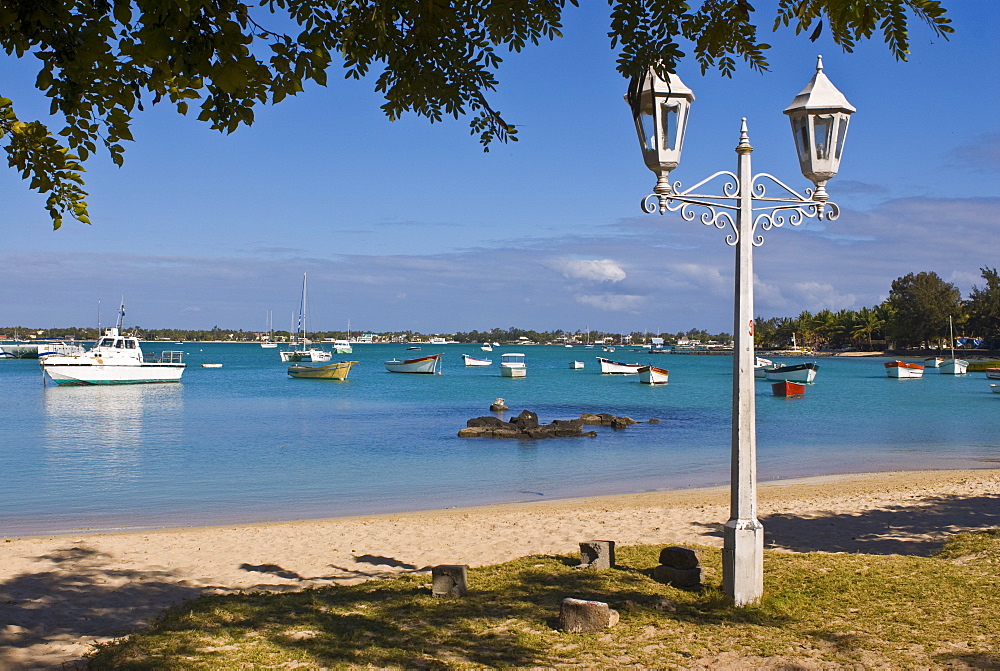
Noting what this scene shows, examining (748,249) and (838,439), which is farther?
(838,439)

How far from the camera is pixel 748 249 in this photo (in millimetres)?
6359

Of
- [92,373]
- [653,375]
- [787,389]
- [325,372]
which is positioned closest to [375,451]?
[787,389]

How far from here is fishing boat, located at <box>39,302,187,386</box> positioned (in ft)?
173

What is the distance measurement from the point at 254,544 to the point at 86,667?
555 centimetres

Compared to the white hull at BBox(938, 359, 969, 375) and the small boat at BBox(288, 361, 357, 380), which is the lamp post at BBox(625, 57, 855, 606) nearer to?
the small boat at BBox(288, 361, 357, 380)

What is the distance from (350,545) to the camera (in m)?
10.9

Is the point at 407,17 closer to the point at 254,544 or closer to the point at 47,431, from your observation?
the point at 254,544

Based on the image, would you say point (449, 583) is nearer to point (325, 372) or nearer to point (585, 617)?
point (585, 617)

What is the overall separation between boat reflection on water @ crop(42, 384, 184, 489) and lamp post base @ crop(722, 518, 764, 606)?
16283 mm

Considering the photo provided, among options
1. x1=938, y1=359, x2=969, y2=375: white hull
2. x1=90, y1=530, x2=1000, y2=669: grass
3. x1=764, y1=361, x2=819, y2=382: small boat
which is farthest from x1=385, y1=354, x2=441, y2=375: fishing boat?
x1=90, y1=530, x2=1000, y2=669: grass

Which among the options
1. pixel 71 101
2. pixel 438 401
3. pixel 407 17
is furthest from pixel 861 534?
pixel 438 401

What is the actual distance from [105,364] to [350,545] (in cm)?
4806

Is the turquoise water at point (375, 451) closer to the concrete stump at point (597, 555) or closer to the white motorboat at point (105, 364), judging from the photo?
the white motorboat at point (105, 364)

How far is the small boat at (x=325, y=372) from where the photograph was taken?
222 feet
